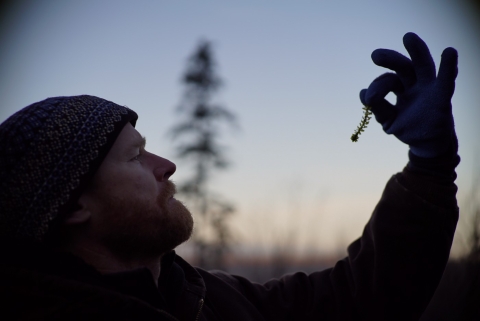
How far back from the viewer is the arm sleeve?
6.27 ft

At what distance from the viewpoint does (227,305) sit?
211 cm

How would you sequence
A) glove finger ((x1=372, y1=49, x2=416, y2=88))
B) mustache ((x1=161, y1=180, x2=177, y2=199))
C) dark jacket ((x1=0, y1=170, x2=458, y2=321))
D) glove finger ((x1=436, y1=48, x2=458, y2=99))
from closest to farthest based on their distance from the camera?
dark jacket ((x1=0, y1=170, x2=458, y2=321)) → glove finger ((x1=436, y1=48, x2=458, y2=99)) → glove finger ((x1=372, y1=49, x2=416, y2=88)) → mustache ((x1=161, y1=180, x2=177, y2=199))

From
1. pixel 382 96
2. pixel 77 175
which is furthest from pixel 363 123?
pixel 77 175

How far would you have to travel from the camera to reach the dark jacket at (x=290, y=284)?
1636mm

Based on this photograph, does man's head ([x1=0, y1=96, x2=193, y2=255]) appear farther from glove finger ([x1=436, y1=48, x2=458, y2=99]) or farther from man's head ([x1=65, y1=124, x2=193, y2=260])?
glove finger ([x1=436, y1=48, x2=458, y2=99])

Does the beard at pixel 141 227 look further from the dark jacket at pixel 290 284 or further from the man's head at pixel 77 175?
the dark jacket at pixel 290 284

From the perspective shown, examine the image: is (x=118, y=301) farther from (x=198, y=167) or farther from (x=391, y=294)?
(x=198, y=167)

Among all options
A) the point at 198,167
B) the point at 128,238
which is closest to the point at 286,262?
the point at 198,167

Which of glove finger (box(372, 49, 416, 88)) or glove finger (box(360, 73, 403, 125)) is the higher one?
glove finger (box(372, 49, 416, 88))

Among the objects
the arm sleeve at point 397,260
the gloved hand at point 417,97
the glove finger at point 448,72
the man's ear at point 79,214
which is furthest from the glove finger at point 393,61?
the man's ear at point 79,214

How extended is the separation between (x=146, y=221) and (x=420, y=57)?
1.33 meters

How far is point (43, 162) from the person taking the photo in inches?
71.9

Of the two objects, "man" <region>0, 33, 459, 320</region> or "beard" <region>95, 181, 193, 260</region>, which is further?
"beard" <region>95, 181, 193, 260</region>

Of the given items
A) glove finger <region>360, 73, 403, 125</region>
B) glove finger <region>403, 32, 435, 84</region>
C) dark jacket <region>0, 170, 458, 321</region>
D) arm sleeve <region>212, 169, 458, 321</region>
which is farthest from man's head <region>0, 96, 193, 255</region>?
glove finger <region>403, 32, 435, 84</region>
